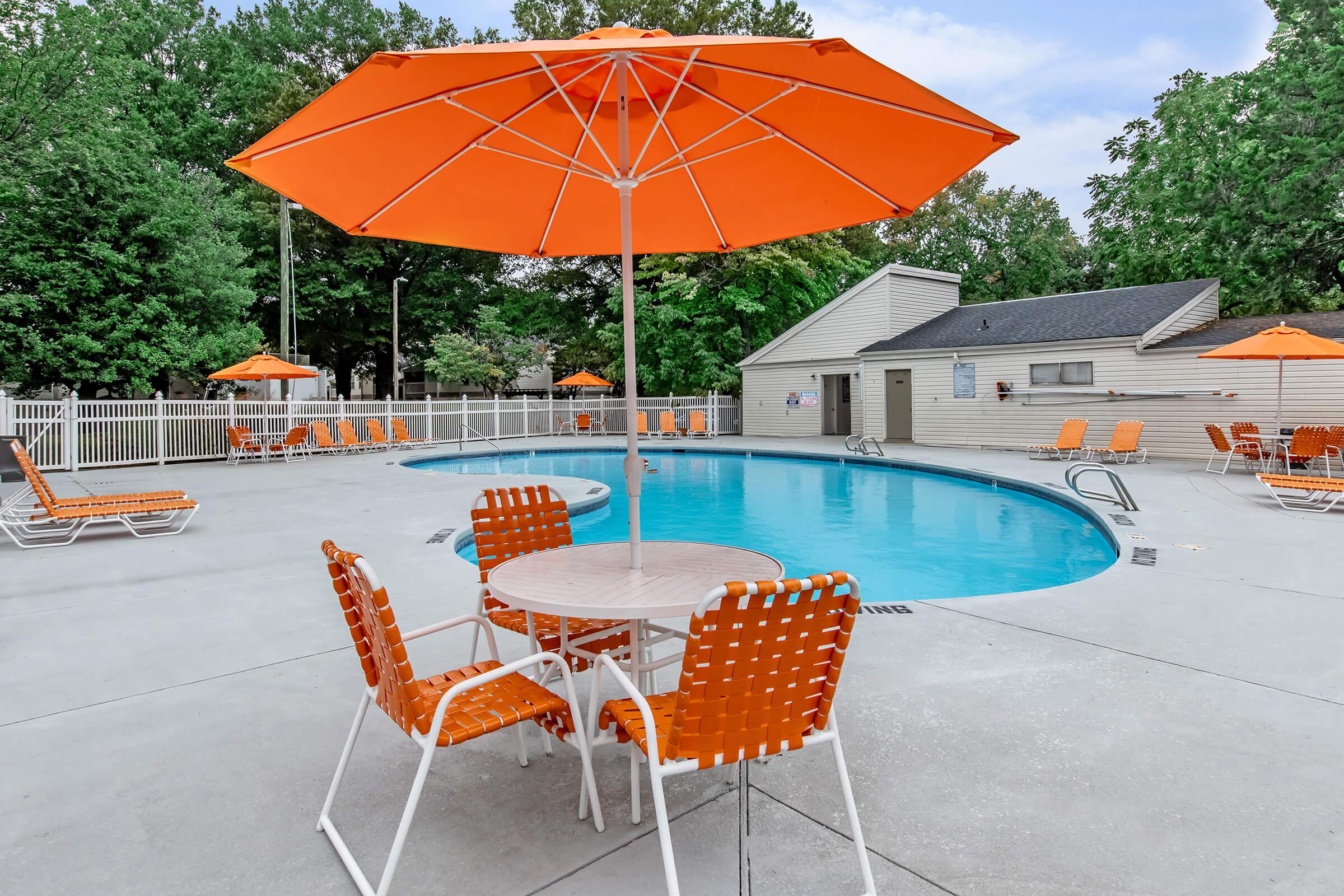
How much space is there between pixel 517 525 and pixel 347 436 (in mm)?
15197

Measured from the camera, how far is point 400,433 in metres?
18.8

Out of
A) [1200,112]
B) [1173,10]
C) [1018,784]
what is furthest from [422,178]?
[1173,10]

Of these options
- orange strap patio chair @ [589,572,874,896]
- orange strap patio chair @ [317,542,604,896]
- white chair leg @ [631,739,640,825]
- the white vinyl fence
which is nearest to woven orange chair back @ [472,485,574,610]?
orange strap patio chair @ [317,542,604,896]

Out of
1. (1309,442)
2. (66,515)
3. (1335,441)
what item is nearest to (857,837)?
(66,515)

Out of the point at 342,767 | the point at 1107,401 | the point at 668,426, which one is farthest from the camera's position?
the point at 668,426

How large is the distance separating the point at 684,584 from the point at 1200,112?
75.5 ft

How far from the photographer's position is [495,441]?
2055 cm

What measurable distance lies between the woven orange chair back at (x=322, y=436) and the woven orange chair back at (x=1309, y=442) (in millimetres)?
17433

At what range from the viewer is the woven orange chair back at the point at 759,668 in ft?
Result: 5.41

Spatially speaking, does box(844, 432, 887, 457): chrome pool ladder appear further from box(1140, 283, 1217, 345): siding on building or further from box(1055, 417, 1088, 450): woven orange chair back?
box(1140, 283, 1217, 345): siding on building

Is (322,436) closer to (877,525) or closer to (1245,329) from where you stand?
(877,525)

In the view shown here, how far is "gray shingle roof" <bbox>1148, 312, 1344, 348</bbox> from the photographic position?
42.2 ft

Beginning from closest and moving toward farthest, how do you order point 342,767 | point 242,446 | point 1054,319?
1. point 342,767
2. point 242,446
3. point 1054,319

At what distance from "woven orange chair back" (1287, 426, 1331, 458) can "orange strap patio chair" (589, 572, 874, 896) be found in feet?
38.7
